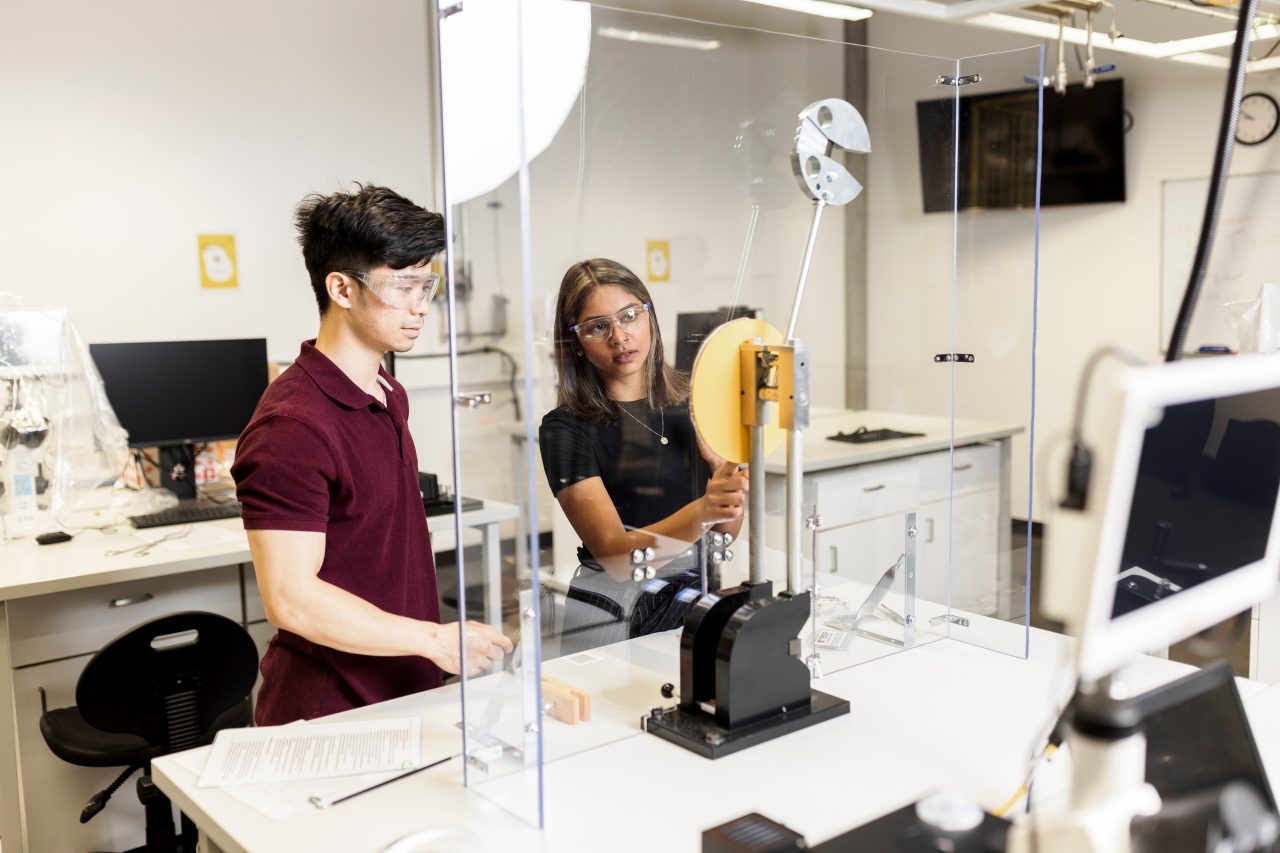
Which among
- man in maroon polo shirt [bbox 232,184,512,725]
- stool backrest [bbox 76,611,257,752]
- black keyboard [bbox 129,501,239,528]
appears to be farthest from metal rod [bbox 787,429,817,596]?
black keyboard [bbox 129,501,239,528]

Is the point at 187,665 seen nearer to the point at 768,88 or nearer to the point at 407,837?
the point at 407,837

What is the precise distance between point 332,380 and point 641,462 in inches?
21.8

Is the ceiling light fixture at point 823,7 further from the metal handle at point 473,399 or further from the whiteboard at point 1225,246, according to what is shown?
the metal handle at point 473,399

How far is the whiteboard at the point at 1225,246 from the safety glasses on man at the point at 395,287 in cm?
401

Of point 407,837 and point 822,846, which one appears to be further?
point 407,837

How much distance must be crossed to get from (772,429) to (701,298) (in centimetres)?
23

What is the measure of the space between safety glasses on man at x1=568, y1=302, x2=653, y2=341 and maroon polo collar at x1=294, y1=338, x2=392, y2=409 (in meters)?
0.50

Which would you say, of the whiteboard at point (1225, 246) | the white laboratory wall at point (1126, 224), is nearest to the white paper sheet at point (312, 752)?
the white laboratory wall at point (1126, 224)

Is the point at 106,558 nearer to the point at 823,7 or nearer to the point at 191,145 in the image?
the point at 191,145

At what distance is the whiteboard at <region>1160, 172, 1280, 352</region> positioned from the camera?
480 centimetres

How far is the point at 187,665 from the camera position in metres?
2.23

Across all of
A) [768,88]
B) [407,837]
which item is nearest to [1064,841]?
[407,837]

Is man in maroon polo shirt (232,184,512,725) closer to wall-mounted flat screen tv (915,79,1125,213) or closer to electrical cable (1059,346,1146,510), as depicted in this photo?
wall-mounted flat screen tv (915,79,1125,213)

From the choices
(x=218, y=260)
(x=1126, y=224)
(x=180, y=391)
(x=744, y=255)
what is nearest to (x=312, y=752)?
(x=744, y=255)
